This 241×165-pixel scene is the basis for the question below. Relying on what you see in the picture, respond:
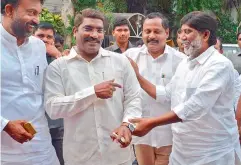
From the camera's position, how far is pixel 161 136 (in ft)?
16.1

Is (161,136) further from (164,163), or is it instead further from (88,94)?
(88,94)

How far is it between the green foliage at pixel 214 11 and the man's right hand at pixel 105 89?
15.2 metres

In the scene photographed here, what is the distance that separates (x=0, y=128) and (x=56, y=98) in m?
0.62

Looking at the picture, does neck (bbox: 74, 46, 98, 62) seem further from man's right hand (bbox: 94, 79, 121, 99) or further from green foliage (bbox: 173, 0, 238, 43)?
green foliage (bbox: 173, 0, 238, 43)

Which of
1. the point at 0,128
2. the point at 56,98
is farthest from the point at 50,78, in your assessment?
the point at 0,128

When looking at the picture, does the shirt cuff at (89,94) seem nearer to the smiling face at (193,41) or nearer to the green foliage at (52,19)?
the smiling face at (193,41)

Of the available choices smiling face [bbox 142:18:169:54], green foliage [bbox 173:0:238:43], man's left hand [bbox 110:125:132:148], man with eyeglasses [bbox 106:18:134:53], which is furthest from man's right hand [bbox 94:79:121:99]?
green foliage [bbox 173:0:238:43]

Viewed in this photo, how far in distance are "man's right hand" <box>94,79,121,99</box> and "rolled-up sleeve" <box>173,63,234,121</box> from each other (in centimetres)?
67

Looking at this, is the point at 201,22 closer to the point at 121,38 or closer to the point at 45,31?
the point at 45,31

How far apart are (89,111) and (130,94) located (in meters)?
0.37

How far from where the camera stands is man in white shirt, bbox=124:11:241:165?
3686mm

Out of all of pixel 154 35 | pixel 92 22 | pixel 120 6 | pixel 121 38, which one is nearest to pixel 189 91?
pixel 92 22

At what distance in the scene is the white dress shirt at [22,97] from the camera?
320 cm

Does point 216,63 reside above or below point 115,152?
above
